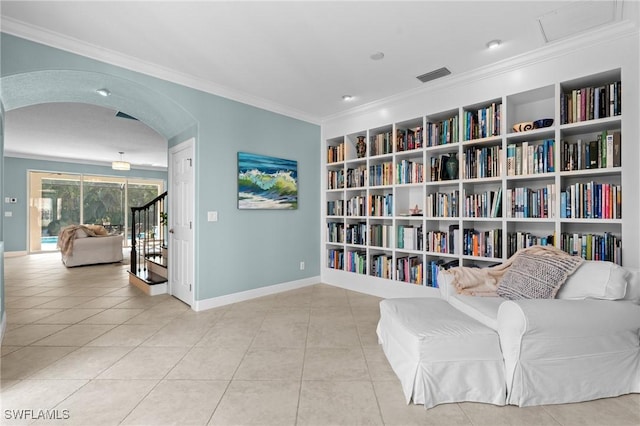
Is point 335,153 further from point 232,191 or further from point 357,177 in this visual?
point 232,191

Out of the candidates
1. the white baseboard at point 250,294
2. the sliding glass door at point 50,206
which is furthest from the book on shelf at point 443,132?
the sliding glass door at point 50,206

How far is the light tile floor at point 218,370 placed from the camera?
170cm

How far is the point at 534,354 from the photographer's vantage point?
175cm

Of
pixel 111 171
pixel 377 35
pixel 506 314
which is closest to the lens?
pixel 506 314

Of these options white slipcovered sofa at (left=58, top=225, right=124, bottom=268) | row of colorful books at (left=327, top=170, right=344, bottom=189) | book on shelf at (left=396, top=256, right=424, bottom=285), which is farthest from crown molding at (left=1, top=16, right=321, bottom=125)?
white slipcovered sofa at (left=58, top=225, right=124, bottom=268)

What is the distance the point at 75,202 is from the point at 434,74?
10.2m

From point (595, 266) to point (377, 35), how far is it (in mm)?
2366

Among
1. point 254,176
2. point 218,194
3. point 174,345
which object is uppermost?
point 254,176

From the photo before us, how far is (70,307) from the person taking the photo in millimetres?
3672

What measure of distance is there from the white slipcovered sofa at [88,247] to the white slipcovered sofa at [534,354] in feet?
23.5

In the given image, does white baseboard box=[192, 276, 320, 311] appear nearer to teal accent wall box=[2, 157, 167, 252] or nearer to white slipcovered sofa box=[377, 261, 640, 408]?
white slipcovered sofa box=[377, 261, 640, 408]

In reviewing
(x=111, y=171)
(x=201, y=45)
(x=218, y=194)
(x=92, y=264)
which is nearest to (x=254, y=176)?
(x=218, y=194)

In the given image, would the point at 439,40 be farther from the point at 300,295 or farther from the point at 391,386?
the point at 300,295

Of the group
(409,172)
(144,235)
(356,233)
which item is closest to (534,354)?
(409,172)
